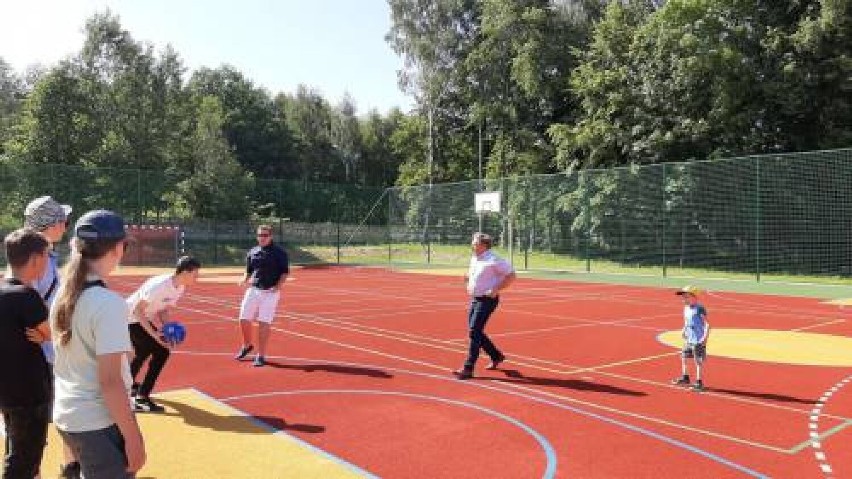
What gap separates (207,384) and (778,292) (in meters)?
18.4

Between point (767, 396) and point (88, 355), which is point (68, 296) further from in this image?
point (767, 396)

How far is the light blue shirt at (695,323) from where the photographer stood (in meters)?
8.55

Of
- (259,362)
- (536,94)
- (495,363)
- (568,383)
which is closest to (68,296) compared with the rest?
(568,383)

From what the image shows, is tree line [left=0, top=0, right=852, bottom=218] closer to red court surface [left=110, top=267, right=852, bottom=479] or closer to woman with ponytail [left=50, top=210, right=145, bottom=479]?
red court surface [left=110, top=267, right=852, bottom=479]

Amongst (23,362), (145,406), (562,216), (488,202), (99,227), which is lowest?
(145,406)

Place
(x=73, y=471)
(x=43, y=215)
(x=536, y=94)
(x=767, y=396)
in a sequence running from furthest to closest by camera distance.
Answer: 1. (x=536, y=94)
2. (x=767, y=396)
3. (x=43, y=215)
4. (x=73, y=471)

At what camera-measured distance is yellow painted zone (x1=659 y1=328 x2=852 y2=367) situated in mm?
10906

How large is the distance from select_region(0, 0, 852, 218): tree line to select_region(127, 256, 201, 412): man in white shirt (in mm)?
28369

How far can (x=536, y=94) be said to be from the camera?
144 feet

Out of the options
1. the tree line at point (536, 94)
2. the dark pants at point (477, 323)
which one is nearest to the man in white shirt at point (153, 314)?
the dark pants at point (477, 323)

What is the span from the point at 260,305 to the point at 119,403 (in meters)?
7.23

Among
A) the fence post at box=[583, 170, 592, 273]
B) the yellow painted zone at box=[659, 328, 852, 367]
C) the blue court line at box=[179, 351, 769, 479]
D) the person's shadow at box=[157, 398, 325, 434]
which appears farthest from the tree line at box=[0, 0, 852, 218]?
the person's shadow at box=[157, 398, 325, 434]

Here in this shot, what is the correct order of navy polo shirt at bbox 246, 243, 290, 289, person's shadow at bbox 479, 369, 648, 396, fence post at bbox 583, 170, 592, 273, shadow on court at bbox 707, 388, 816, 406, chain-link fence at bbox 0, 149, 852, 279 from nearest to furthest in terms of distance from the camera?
shadow on court at bbox 707, 388, 816, 406 → person's shadow at bbox 479, 369, 648, 396 → navy polo shirt at bbox 246, 243, 290, 289 → chain-link fence at bbox 0, 149, 852, 279 → fence post at bbox 583, 170, 592, 273

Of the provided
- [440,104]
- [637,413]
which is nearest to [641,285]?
[637,413]
